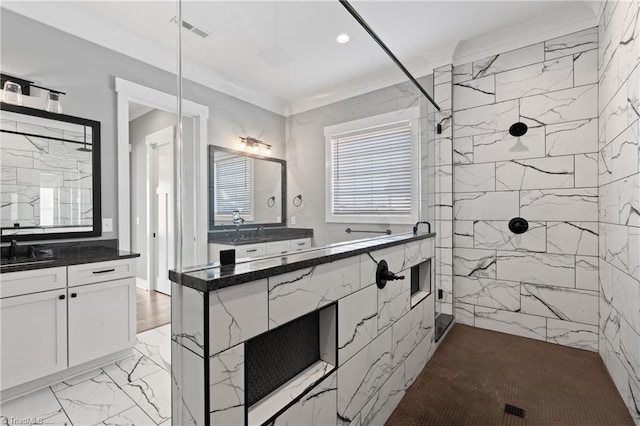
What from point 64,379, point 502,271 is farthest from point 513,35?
point 64,379

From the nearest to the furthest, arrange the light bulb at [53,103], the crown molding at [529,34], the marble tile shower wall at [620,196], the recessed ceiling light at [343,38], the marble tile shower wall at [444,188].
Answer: the marble tile shower wall at [620,196] < the recessed ceiling light at [343,38] < the light bulb at [53,103] < the crown molding at [529,34] < the marble tile shower wall at [444,188]

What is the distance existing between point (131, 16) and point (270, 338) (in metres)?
2.51

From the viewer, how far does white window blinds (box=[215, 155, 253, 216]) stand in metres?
1.08

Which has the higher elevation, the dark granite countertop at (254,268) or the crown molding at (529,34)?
the crown molding at (529,34)

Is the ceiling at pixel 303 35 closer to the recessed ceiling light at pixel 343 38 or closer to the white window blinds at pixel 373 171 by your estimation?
the recessed ceiling light at pixel 343 38

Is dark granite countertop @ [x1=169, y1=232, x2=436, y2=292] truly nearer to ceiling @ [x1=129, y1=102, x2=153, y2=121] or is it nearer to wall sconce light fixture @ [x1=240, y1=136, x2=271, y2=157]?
wall sconce light fixture @ [x1=240, y1=136, x2=271, y2=157]

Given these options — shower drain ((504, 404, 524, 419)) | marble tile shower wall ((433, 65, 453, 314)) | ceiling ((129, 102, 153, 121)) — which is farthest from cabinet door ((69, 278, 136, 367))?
marble tile shower wall ((433, 65, 453, 314))

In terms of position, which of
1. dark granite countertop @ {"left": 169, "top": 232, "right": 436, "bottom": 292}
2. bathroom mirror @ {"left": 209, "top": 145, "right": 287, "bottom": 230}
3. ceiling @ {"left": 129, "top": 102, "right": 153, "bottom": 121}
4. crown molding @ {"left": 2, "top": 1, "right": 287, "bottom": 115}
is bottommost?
dark granite countertop @ {"left": 169, "top": 232, "right": 436, "bottom": 292}

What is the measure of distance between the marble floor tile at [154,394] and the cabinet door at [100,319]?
14.9 inches

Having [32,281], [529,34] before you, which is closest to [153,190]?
[32,281]

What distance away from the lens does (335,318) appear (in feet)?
4.17

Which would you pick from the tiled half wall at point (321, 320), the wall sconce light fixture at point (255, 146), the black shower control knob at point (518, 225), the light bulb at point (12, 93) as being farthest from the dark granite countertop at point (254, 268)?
the light bulb at point (12, 93)

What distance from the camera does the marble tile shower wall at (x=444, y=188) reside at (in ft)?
9.82

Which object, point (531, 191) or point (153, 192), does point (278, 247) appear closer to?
point (153, 192)
